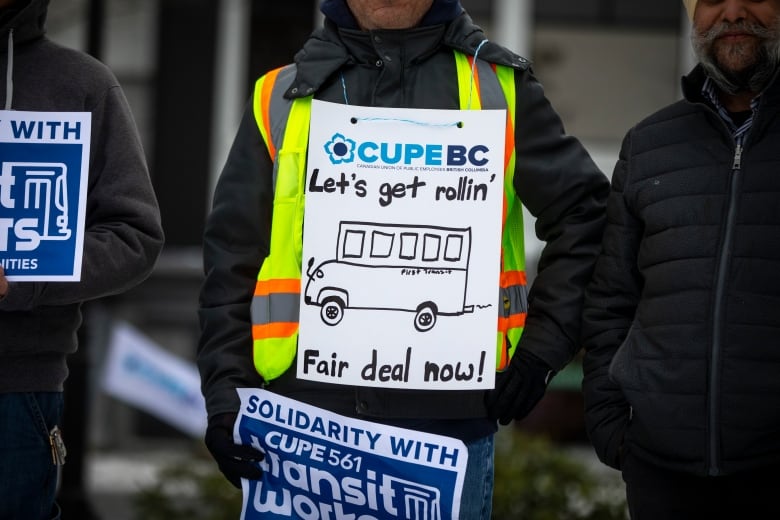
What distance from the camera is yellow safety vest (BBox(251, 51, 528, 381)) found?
140 inches

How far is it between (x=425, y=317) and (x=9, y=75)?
1220mm

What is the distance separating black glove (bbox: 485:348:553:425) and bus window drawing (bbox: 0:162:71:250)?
1.12 meters

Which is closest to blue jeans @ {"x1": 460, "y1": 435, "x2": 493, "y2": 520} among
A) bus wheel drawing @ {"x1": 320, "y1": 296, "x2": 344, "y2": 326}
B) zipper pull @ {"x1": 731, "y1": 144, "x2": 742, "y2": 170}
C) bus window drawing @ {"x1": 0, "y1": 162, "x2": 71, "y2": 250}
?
bus wheel drawing @ {"x1": 320, "y1": 296, "x2": 344, "y2": 326}

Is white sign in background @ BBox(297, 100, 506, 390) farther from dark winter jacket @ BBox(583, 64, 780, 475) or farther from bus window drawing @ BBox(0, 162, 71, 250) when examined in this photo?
bus window drawing @ BBox(0, 162, 71, 250)

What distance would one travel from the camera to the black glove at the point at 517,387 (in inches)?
137

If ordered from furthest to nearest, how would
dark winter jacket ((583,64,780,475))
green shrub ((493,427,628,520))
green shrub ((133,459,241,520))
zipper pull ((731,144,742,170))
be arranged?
green shrub ((133,459,241,520)) → green shrub ((493,427,628,520)) → zipper pull ((731,144,742,170)) → dark winter jacket ((583,64,780,475))

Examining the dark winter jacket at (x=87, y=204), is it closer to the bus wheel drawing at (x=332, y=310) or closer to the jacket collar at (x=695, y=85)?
the bus wheel drawing at (x=332, y=310)

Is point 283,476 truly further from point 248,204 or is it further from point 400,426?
point 248,204

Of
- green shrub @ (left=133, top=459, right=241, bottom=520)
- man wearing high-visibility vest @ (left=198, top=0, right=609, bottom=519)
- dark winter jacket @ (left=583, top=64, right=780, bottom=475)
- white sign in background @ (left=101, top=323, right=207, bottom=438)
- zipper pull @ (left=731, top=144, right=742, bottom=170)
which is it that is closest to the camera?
dark winter jacket @ (left=583, top=64, right=780, bottom=475)

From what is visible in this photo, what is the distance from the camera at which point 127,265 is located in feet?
11.8

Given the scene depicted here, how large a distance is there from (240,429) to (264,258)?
44 cm

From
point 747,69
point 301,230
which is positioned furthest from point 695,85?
point 301,230

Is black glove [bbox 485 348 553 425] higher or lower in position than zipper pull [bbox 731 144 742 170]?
lower

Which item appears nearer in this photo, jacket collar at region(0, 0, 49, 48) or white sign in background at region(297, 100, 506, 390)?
white sign in background at region(297, 100, 506, 390)
